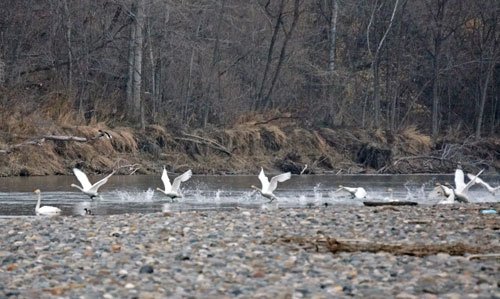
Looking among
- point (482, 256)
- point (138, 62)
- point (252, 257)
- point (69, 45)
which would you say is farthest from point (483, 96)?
point (252, 257)

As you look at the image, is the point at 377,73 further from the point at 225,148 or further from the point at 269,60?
the point at 225,148

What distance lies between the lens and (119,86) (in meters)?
38.3

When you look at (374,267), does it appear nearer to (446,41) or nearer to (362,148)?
(362,148)

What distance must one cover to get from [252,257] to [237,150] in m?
24.9

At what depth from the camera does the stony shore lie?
10.2 m

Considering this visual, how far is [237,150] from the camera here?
123 feet

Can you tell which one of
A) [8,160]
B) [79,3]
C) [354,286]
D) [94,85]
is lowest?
[354,286]

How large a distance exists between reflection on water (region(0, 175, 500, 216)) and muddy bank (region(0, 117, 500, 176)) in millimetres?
1324

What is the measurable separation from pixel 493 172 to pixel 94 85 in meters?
14.1

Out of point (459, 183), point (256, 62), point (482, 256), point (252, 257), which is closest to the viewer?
point (482, 256)

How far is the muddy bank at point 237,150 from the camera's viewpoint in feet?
107

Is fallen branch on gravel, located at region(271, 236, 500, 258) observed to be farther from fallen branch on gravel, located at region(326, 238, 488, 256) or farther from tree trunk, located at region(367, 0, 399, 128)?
tree trunk, located at region(367, 0, 399, 128)

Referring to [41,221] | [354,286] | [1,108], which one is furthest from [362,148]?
[354,286]

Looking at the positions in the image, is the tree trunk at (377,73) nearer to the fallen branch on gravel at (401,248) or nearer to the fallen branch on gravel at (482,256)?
the fallen branch on gravel at (401,248)
